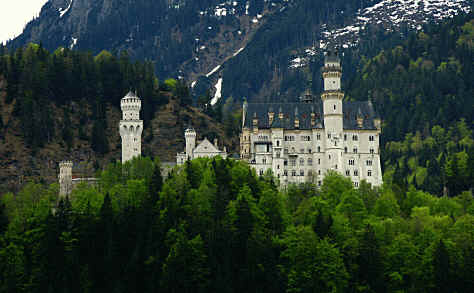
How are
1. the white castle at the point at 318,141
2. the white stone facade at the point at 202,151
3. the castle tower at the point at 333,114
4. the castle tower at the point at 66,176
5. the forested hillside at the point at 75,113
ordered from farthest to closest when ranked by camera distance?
the forested hillside at the point at 75,113, the castle tower at the point at 66,176, the white stone facade at the point at 202,151, the white castle at the point at 318,141, the castle tower at the point at 333,114

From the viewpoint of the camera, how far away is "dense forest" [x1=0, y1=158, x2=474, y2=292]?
94625 mm

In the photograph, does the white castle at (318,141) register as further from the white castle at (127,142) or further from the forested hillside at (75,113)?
the forested hillside at (75,113)

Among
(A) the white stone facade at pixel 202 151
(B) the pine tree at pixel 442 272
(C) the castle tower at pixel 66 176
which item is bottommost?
(B) the pine tree at pixel 442 272

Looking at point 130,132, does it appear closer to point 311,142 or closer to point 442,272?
point 311,142

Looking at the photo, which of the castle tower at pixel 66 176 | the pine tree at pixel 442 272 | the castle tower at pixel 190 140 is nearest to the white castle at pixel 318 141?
the castle tower at pixel 190 140

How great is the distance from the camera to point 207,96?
19350 centimetres

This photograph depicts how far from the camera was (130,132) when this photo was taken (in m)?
132

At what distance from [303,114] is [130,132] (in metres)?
28.0

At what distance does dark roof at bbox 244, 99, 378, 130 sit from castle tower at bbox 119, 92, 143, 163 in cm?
1804

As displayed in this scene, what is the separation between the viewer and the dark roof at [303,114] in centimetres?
12625

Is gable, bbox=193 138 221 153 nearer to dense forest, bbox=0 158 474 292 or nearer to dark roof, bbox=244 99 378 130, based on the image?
dark roof, bbox=244 99 378 130

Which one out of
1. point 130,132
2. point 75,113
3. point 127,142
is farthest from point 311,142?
point 75,113

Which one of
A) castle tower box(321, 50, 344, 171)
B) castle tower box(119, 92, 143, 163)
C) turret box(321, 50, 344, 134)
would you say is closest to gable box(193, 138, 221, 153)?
castle tower box(119, 92, 143, 163)

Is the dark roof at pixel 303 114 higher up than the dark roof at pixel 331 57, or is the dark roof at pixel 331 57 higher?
the dark roof at pixel 331 57
